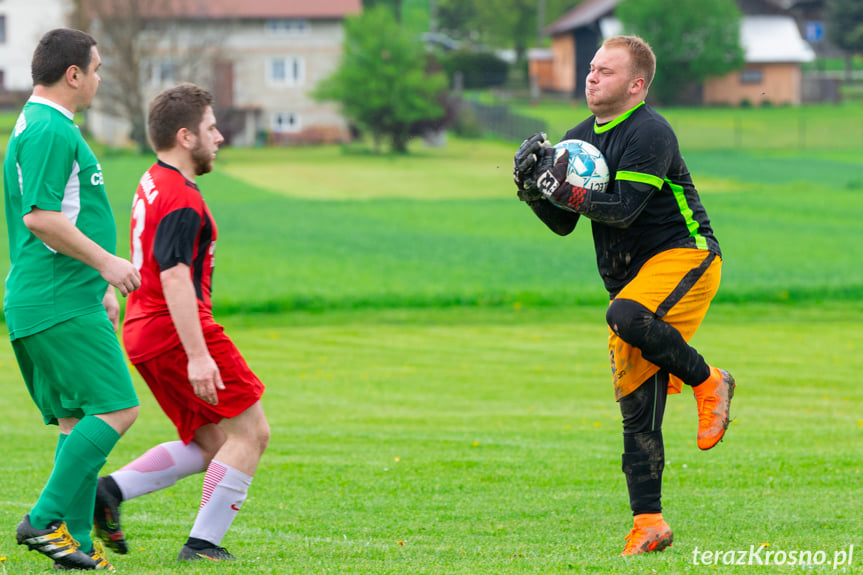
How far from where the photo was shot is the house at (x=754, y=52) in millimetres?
85625

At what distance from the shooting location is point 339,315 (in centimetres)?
1850

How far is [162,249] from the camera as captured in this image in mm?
4770

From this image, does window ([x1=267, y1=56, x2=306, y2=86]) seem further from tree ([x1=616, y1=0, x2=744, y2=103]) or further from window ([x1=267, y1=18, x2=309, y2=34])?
tree ([x1=616, y1=0, x2=744, y2=103])

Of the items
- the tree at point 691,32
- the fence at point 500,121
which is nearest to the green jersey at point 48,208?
the fence at point 500,121

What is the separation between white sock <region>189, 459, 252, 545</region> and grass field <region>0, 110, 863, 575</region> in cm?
22

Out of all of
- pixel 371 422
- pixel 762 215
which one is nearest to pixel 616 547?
pixel 371 422

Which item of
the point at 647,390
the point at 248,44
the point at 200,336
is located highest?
the point at 248,44

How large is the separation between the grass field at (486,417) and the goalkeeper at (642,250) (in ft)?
1.74

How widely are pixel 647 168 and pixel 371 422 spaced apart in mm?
5385

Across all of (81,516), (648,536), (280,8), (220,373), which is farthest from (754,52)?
(81,516)

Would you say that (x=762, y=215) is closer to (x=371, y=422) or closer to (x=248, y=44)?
(x=371, y=422)

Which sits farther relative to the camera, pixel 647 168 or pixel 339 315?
pixel 339 315

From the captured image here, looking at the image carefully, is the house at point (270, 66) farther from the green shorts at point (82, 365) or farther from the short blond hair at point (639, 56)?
the green shorts at point (82, 365)

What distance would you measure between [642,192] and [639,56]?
693mm
